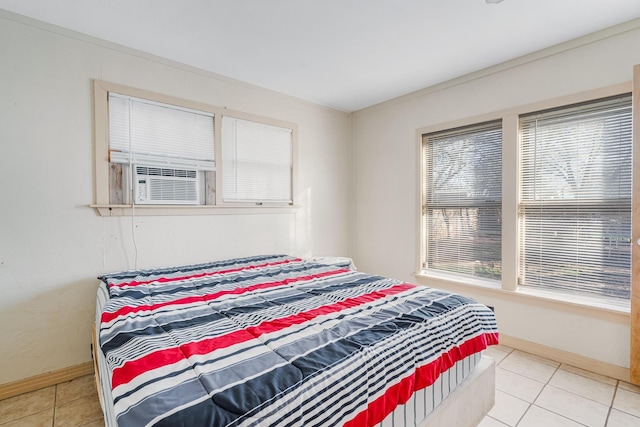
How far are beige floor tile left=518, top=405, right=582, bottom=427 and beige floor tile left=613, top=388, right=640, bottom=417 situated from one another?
402mm

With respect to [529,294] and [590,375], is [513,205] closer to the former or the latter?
[529,294]

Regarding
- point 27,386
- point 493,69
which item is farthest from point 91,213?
point 493,69

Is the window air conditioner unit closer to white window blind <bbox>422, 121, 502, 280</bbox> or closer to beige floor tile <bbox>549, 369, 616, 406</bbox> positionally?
white window blind <bbox>422, 121, 502, 280</bbox>

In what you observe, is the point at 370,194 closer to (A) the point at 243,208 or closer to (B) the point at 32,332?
(A) the point at 243,208

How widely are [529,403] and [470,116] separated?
2374 millimetres

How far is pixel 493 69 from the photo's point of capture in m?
2.75

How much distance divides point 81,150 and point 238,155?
4.09 feet

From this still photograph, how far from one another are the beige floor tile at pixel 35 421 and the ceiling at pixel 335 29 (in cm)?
254

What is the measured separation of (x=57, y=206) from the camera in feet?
7.07

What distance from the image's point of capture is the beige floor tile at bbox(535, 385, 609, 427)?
1.75 m

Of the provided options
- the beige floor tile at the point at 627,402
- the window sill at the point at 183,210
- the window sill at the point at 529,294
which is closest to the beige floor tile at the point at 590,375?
the beige floor tile at the point at 627,402

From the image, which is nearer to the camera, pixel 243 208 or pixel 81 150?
pixel 81 150

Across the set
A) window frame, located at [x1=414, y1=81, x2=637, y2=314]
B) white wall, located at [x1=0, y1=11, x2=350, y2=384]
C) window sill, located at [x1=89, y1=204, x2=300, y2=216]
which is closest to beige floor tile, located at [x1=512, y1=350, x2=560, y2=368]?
window frame, located at [x1=414, y1=81, x2=637, y2=314]

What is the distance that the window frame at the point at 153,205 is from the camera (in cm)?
229
